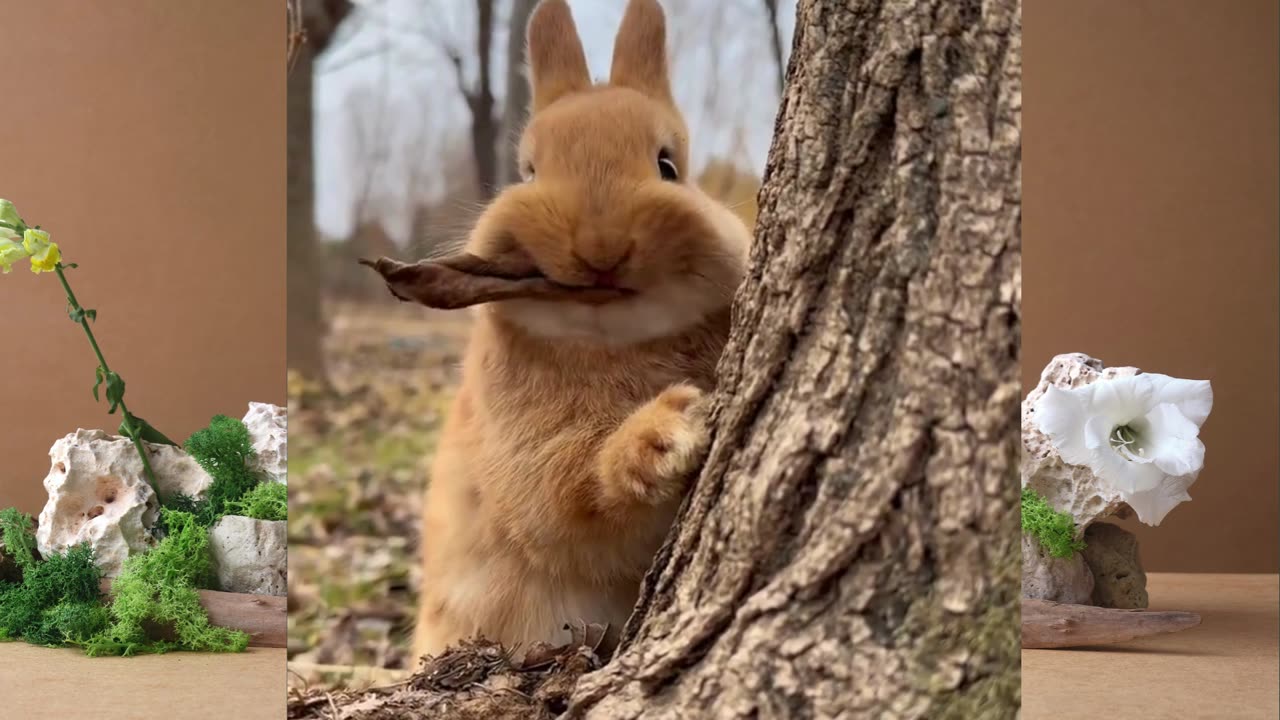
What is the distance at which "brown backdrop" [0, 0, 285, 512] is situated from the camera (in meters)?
3.52

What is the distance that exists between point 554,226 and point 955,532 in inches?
18.8

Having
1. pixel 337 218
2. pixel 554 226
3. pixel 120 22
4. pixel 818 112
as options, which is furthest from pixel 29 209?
pixel 818 112

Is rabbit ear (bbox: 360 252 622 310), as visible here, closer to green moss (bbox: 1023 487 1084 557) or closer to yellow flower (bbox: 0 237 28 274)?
green moss (bbox: 1023 487 1084 557)

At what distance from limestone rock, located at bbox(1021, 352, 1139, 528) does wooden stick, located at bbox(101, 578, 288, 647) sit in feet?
5.72

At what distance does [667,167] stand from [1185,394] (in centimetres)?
186

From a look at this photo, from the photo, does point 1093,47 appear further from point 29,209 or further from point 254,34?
point 29,209

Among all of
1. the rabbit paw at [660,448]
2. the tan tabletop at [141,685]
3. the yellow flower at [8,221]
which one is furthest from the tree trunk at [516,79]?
the yellow flower at [8,221]

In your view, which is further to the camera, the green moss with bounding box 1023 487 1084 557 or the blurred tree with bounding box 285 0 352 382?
the green moss with bounding box 1023 487 1084 557

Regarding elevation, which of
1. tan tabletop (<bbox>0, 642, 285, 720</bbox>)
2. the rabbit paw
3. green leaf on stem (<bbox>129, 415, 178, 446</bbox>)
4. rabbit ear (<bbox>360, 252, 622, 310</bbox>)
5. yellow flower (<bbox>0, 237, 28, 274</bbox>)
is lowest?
tan tabletop (<bbox>0, 642, 285, 720</bbox>)

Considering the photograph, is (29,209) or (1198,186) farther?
(29,209)

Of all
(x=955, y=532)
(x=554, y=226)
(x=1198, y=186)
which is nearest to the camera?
(x=955, y=532)

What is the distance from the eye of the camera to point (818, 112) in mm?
939

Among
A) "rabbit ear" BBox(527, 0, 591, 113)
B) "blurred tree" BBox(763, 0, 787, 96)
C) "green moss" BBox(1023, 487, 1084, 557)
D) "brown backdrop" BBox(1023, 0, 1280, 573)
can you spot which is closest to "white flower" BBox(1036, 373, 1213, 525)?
"green moss" BBox(1023, 487, 1084, 557)

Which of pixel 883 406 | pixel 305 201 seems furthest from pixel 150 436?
pixel 883 406
